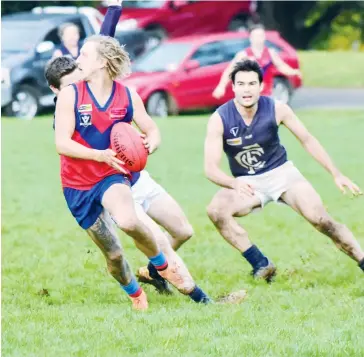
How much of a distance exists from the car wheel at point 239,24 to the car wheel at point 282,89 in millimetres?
6820

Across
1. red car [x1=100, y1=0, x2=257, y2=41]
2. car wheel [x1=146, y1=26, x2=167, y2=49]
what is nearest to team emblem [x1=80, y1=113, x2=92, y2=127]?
red car [x1=100, y1=0, x2=257, y2=41]

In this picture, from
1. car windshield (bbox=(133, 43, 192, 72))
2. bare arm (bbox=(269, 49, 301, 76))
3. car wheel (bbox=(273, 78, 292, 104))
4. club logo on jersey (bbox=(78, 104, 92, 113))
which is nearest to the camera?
club logo on jersey (bbox=(78, 104, 92, 113))

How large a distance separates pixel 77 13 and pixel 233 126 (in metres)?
15.9

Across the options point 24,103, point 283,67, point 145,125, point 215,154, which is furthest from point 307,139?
point 24,103

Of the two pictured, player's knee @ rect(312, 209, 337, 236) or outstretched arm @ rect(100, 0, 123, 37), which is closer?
outstretched arm @ rect(100, 0, 123, 37)

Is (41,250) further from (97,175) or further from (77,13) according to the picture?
(77,13)

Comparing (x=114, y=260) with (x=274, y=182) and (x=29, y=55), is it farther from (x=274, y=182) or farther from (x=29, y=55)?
(x=29, y=55)

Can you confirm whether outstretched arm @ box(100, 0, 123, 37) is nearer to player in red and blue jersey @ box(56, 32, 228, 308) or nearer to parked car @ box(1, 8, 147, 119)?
player in red and blue jersey @ box(56, 32, 228, 308)

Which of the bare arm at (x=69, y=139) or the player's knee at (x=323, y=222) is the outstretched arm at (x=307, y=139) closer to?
the player's knee at (x=323, y=222)

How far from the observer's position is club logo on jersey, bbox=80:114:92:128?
7.22 metres

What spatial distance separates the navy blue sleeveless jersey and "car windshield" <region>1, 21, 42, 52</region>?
47.3ft

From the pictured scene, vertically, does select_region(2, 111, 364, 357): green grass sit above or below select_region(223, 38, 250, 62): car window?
above

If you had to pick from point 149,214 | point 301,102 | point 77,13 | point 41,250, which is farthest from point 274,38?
point 149,214

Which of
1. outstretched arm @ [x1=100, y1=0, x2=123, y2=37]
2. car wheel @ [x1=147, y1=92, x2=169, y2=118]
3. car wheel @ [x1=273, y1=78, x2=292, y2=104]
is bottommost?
car wheel @ [x1=273, y1=78, x2=292, y2=104]
